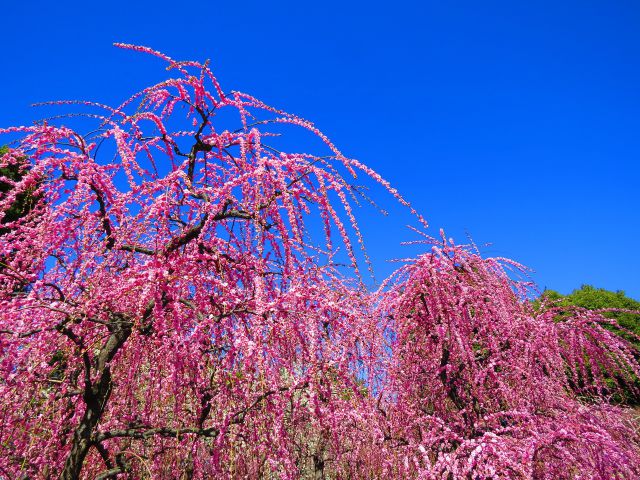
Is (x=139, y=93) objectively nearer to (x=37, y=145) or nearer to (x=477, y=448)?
(x=37, y=145)

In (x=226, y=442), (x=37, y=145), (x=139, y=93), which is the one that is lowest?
(x=226, y=442)

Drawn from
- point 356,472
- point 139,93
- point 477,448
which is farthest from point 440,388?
point 139,93

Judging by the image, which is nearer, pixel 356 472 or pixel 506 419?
pixel 506 419

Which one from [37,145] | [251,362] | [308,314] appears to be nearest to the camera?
[251,362]

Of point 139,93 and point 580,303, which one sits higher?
point 580,303

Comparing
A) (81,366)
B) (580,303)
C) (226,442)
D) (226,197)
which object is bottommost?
(226,442)

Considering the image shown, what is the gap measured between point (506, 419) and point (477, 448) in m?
1.48

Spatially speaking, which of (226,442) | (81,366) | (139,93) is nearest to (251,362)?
(226,442)

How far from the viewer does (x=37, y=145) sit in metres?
3.72

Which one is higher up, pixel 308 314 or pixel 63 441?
pixel 308 314

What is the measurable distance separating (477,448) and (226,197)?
10.1 ft

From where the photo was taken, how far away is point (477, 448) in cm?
384

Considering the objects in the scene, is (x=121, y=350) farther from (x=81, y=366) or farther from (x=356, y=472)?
(x=356, y=472)

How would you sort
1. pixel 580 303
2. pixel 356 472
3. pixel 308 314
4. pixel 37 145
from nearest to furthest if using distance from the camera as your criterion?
pixel 308 314 → pixel 37 145 → pixel 356 472 → pixel 580 303
